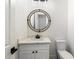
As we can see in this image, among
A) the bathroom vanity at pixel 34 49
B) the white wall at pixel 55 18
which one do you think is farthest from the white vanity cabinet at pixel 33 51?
the white wall at pixel 55 18

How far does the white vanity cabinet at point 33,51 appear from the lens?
2.57m

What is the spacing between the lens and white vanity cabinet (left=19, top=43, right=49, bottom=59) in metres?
2.57

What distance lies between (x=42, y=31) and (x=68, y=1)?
147cm

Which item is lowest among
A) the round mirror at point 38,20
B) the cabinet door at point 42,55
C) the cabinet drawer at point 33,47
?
the cabinet door at point 42,55

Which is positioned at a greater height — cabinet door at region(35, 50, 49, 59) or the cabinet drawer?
the cabinet drawer

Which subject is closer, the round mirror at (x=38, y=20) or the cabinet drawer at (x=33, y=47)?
the cabinet drawer at (x=33, y=47)

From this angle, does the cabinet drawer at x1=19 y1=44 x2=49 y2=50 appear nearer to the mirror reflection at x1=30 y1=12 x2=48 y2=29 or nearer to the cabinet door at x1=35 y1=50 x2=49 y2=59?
the cabinet door at x1=35 y1=50 x2=49 y2=59

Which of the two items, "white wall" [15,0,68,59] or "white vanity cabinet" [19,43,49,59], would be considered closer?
"white vanity cabinet" [19,43,49,59]

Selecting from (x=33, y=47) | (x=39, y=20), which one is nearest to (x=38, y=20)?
(x=39, y=20)

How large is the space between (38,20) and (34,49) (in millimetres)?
1201

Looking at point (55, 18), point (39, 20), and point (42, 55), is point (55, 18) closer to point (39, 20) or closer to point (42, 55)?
point (39, 20)

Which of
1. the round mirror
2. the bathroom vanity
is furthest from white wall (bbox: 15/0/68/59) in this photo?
the bathroom vanity

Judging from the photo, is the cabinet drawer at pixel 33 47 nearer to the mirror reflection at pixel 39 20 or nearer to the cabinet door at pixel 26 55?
the cabinet door at pixel 26 55
